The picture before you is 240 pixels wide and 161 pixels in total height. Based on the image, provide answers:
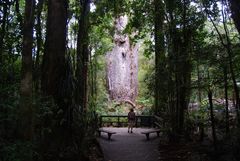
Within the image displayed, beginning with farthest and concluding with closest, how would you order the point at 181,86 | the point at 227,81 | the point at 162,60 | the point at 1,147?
the point at 162,60
the point at 181,86
the point at 227,81
the point at 1,147

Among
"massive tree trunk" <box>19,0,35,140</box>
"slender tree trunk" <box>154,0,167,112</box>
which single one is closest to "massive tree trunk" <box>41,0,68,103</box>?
"massive tree trunk" <box>19,0,35,140</box>

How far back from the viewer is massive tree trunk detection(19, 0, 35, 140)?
593 centimetres

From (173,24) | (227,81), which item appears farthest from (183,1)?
(227,81)

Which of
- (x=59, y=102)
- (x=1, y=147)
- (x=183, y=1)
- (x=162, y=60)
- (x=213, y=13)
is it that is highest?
(x=183, y=1)

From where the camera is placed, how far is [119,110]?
23484mm

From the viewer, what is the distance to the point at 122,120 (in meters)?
21.5

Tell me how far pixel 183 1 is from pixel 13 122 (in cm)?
766

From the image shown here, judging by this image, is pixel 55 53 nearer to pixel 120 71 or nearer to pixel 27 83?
pixel 27 83

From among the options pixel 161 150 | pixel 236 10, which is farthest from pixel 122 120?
pixel 236 10

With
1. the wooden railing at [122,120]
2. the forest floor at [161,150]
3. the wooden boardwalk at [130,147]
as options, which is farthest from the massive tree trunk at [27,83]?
the wooden railing at [122,120]

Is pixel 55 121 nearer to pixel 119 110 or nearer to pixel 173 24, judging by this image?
pixel 173 24

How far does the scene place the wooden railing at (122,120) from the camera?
19750 millimetres

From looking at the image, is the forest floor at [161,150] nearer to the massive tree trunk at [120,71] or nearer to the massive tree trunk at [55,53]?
the massive tree trunk at [55,53]

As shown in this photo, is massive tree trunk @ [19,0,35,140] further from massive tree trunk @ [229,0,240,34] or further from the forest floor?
the forest floor
